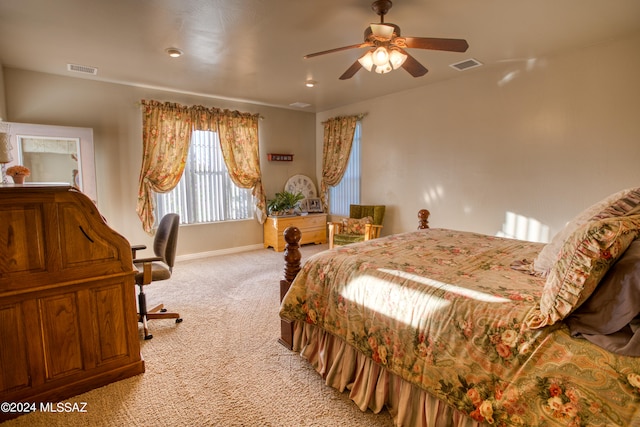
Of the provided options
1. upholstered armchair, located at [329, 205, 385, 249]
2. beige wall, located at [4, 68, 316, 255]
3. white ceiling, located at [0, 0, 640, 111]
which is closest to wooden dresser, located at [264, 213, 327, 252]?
beige wall, located at [4, 68, 316, 255]

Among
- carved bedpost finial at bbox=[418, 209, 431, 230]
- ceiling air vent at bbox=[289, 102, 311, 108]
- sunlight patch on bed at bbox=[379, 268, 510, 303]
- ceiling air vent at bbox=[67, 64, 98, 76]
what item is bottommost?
sunlight patch on bed at bbox=[379, 268, 510, 303]

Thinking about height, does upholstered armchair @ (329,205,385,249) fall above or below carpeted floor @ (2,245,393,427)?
above

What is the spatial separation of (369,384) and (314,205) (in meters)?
4.72

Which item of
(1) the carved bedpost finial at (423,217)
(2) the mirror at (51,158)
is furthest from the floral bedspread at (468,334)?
(2) the mirror at (51,158)

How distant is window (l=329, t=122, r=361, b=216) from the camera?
5.78 metres

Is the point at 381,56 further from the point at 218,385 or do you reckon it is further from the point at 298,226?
the point at 298,226

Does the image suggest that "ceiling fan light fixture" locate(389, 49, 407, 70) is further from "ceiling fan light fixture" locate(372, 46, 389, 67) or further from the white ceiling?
the white ceiling

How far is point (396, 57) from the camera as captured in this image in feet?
7.77

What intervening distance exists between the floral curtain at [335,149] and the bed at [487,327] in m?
3.74

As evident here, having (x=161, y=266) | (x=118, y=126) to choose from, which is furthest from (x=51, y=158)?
(x=161, y=266)

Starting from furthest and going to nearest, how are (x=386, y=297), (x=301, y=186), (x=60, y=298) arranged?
1. (x=301, y=186)
2. (x=60, y=298)
3. (x=386, y=297)

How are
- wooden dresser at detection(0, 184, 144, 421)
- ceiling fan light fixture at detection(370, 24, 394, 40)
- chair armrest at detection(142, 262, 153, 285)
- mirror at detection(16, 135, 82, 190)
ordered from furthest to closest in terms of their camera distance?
mirror at detection(16, 135, 82, 190) → chair armrest at detection(142, 262, 153, 285) → ceiling fan light fixture at detection(370, 24, 394, 40) → wooden dresser at detection(0, 184, 144, 421)

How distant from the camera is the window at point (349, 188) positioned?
578cm

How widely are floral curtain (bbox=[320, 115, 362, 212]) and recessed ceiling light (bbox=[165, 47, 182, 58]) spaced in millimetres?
3085
